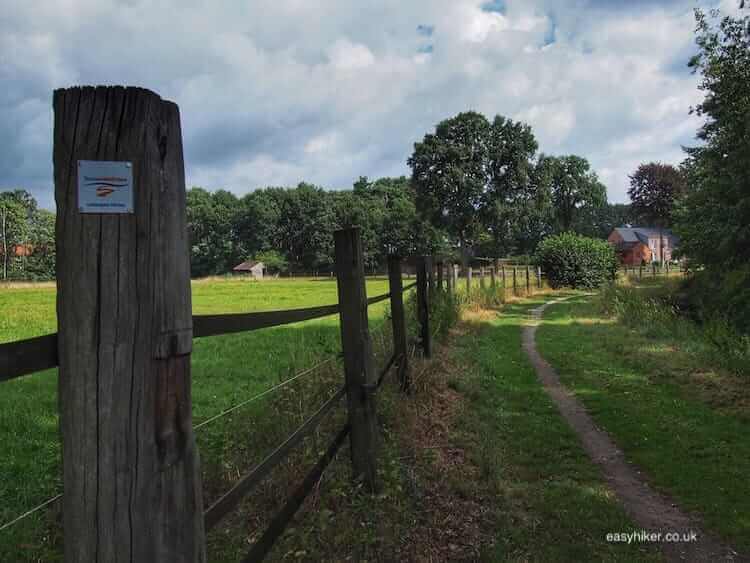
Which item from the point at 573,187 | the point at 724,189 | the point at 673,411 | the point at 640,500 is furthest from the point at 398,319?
the point at 573,187

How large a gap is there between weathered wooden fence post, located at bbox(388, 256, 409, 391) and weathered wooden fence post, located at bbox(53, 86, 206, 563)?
433 centimetres

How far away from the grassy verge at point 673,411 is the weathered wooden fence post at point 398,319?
2.21 m

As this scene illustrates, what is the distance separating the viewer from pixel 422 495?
381cm

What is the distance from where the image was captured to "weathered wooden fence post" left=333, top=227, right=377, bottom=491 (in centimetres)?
344

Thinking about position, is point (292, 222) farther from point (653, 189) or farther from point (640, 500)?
point (640, 500)

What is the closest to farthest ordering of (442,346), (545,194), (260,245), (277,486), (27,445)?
1. (277,486)
2. (27,445)
3. (442,346)
4. (545,194)
5. (260,245)

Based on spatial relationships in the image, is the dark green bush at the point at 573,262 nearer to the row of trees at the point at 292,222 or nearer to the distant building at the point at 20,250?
the row of trees at the point at 292,222

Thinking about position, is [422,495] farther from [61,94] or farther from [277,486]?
[61,94]

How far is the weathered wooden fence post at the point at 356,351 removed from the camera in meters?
3.44

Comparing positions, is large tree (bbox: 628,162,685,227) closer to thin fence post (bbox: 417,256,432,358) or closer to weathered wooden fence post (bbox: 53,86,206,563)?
thin fence post (bbox: 417,256,432,358)

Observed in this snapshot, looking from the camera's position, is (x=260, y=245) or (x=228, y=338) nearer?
(x=228, y=338)

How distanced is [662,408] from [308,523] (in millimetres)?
4773

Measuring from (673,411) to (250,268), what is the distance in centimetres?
8254

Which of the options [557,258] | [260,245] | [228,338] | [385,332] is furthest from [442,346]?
[260,245]
